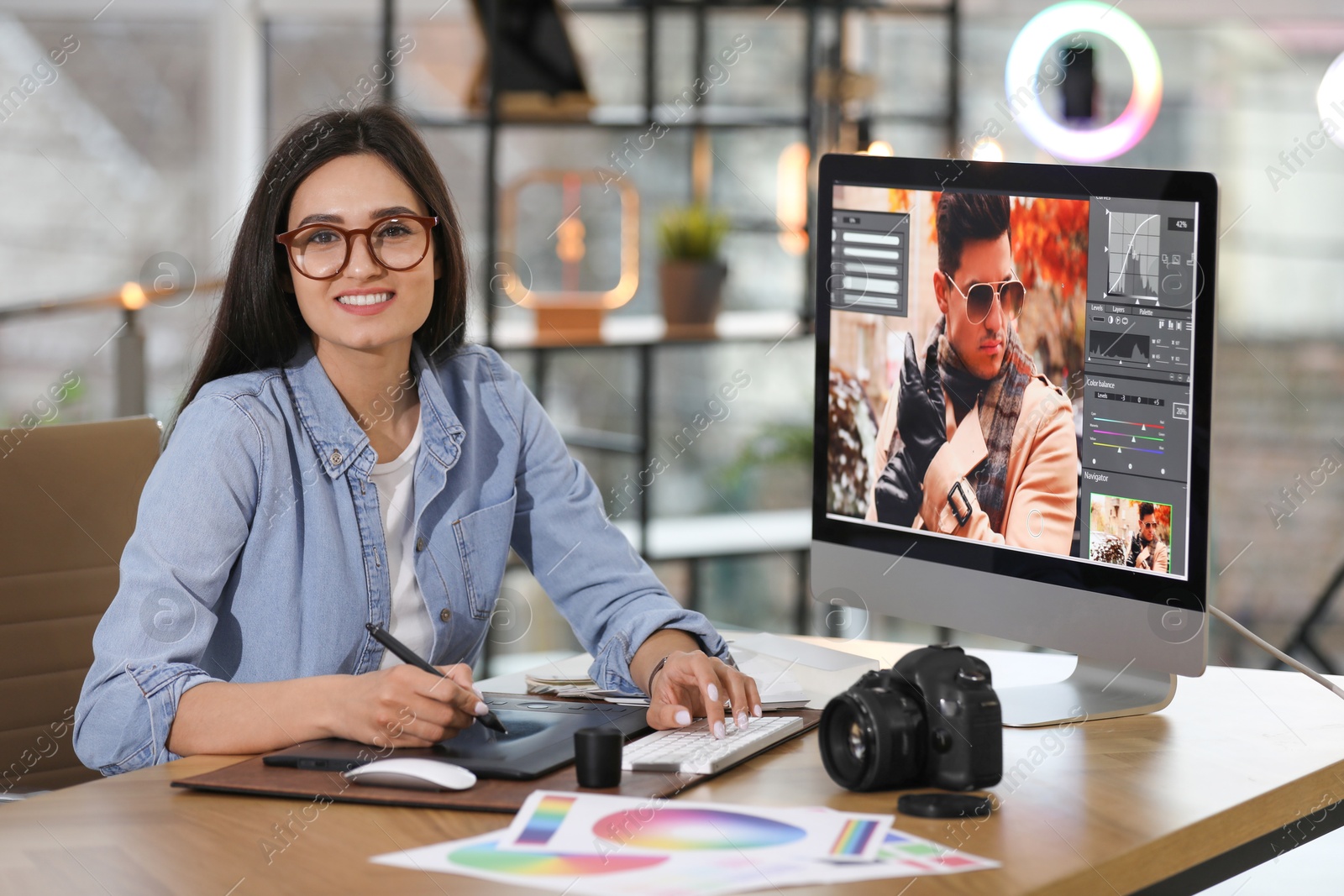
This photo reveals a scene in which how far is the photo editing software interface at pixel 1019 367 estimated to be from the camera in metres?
1.35

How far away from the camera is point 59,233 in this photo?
355cm

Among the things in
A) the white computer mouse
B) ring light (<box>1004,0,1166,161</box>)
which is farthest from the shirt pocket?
ring light (<box>1004,0,1166,161</box>)

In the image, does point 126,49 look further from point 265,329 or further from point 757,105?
point 265,329

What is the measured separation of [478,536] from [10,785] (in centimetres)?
60

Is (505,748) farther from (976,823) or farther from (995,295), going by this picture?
(995,295)

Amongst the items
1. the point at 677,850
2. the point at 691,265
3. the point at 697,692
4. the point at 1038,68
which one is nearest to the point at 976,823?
the point at 677,850

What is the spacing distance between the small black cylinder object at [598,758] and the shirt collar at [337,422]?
490 mm

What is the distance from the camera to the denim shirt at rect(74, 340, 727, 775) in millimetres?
1312

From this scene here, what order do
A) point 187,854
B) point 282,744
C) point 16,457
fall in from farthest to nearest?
point 16,457 < point 282,744 < point 187,854

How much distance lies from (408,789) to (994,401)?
2.27 ft

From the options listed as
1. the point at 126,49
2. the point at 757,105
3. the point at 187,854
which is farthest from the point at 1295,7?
the point at 187,854

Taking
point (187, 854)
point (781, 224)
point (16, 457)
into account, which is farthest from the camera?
point (781, 224)

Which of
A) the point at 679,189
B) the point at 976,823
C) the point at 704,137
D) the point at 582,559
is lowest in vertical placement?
Answer: the point at 976,823

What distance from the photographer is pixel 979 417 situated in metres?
1.46
